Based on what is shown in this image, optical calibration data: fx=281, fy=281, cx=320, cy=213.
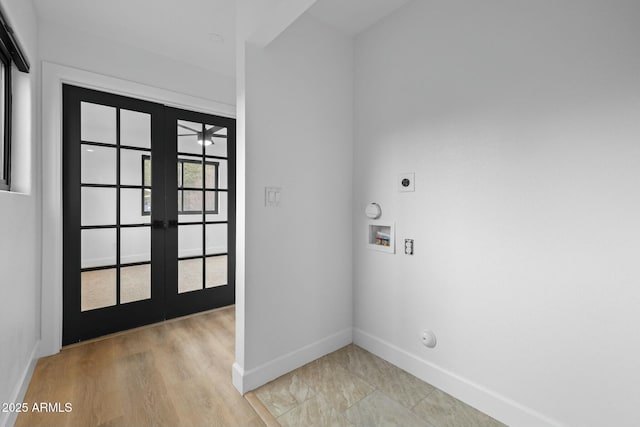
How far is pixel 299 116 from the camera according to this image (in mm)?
2033

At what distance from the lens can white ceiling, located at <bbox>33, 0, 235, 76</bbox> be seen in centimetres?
198

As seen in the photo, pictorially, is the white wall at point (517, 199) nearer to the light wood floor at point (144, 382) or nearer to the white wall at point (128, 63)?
the light wood floor at point (144, 382)

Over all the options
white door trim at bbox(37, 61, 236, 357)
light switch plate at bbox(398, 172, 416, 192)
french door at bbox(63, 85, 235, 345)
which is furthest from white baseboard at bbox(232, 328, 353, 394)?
white door trim at bbox(37, 61, 236, 357)

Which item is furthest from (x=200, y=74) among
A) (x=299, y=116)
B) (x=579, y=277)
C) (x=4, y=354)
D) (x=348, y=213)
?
(x=579, y=277)

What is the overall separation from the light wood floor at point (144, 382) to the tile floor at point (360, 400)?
205mm

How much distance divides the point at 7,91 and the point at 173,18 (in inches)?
45.5

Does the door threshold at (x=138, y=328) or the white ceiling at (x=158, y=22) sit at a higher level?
the white ceiling at (x=158, y=22)

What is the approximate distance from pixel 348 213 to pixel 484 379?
141 cm

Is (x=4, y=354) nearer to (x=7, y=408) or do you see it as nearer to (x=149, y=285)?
(x=7, y=408)

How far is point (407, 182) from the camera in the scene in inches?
77.5

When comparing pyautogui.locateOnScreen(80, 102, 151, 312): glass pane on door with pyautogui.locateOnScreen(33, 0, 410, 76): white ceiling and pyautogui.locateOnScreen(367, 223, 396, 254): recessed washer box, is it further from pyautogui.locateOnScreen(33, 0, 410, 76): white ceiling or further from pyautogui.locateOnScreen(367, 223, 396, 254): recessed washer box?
pyautogui.locateOnScreen(367, 223, 396, 254): recessed washer box

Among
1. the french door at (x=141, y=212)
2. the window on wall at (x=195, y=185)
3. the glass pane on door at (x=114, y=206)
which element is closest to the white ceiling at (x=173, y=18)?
the french door at (x=141, y=212)

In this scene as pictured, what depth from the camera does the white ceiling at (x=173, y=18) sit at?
1.97 m

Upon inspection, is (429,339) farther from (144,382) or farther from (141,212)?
(141,212)
